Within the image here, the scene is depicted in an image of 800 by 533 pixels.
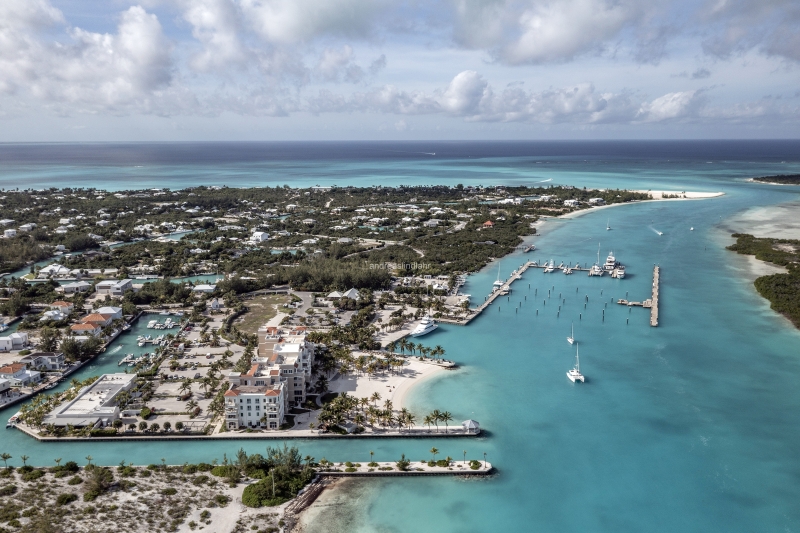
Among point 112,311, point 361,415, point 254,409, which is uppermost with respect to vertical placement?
point 112,311

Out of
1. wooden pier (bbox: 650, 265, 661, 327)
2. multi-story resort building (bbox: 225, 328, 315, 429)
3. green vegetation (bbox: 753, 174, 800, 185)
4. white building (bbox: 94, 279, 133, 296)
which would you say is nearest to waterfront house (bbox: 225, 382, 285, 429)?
multi-story resort building (bbox: 225, 328, 315, 429)

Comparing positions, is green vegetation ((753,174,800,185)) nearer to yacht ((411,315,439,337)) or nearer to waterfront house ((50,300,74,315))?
yacht ((411,315,439,337))

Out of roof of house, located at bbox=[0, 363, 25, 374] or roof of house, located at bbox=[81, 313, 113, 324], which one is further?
roof of house, located at bbox=[81, 313, 113, 324]

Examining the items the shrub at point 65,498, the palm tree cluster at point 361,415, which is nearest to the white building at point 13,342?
the shrub at point 65,498

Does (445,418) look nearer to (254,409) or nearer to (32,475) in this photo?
(254,409)

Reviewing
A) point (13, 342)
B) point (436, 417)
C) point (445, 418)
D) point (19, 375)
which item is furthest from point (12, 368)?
point (445, 418)

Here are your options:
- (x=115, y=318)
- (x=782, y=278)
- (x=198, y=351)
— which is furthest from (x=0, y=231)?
(x=782, y=278)

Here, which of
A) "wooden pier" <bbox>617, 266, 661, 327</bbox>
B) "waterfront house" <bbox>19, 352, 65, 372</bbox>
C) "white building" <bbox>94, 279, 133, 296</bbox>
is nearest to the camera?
"waterfront house" <bbox>19, 352, 65, 372</bbox>

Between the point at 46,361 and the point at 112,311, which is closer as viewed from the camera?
the point at 46,361
